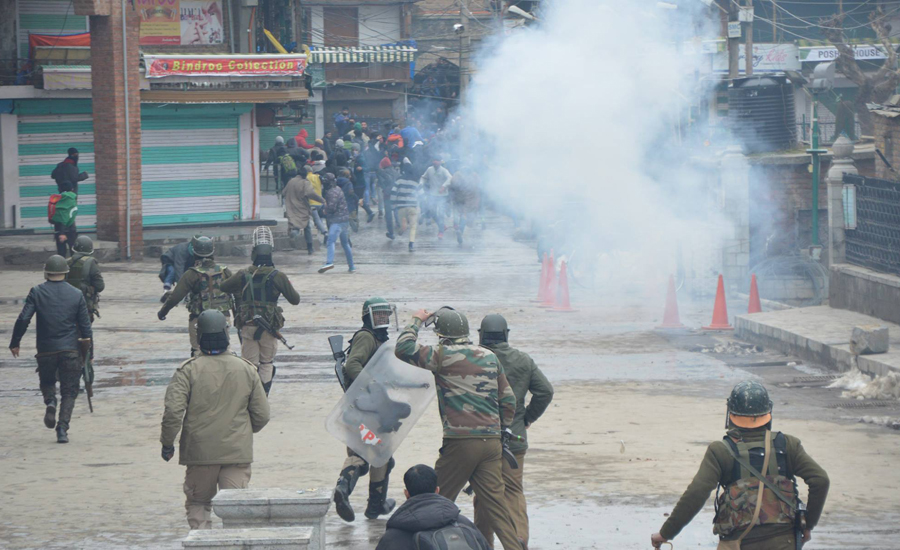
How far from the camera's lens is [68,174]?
21.2 m

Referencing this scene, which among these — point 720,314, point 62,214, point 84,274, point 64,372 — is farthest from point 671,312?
point 62,214

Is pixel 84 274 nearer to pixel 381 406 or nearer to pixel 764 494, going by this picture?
pixel 381 406

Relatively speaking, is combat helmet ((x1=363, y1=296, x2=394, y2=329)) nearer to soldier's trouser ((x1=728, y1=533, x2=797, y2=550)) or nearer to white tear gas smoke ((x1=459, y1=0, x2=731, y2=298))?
soldier's trouser ((x1=728, y1=533, x2=797, y2=550))

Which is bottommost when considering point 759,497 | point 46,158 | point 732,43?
point 759,497

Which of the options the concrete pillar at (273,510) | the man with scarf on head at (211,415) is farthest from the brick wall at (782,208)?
the concrete pillar at (273,510)

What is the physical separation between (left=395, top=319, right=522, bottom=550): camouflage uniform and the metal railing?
9.61 metres

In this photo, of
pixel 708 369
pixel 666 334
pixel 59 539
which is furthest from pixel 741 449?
pixel 666 334

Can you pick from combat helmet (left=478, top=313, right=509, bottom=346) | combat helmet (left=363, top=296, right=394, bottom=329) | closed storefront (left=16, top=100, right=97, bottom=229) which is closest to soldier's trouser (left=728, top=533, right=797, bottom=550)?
combat helmet (left=478, top=313, right=509, bottom=346)

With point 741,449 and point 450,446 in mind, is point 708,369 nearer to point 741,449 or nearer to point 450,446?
point 450,446

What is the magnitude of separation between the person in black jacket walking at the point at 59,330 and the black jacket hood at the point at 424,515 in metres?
6.10

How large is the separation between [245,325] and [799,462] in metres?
6.58

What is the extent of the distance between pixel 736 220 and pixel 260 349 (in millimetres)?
10935

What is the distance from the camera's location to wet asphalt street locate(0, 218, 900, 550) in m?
7.67

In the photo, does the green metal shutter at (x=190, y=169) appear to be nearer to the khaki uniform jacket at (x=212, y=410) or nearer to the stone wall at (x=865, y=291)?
the stone wall at (x=865, y=291)
